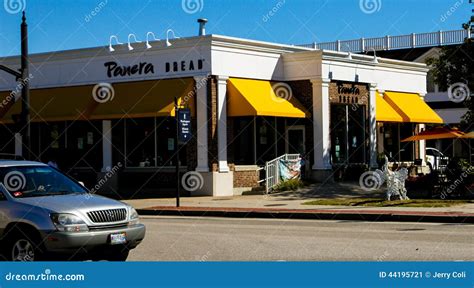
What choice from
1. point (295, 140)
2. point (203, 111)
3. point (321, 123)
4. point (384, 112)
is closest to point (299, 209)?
point (203, 111)

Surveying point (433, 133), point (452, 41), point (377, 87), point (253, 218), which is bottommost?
point (253, 218)

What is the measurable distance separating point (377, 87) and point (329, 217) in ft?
52.9

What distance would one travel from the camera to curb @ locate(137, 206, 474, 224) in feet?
65.3

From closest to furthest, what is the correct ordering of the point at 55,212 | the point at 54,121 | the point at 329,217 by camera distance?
1. the point at 55,212
2. the point at 329,217
3. the point at 54,121

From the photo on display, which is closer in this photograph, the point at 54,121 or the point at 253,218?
the point at 253,218

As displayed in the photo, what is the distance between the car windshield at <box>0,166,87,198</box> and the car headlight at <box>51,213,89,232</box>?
95 centimetres

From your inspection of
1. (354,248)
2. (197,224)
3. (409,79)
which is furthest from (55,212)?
(409,79)

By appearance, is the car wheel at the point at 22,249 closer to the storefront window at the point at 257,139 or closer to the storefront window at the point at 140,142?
the storefront window at the point at 257,139

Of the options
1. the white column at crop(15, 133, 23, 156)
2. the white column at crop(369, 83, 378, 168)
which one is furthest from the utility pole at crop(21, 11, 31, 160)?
the white column at crop(369, 83, 378, 168)

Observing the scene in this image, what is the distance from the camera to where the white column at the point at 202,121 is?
29328mm

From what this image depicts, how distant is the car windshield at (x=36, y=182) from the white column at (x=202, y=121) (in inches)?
653

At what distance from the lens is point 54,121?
107 feet

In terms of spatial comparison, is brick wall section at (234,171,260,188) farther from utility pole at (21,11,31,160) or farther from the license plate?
the license plate

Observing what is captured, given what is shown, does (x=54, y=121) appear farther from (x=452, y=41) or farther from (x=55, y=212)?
(x=452, y=41)
